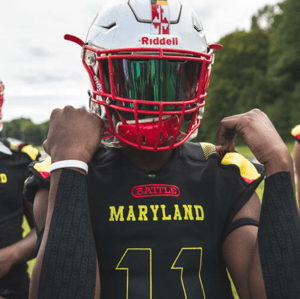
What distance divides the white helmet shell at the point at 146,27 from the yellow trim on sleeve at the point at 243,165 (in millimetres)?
541

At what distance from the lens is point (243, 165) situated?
1718 millimetres

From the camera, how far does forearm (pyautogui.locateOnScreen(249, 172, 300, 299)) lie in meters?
1.41

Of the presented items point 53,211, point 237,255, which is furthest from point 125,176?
point 237,255

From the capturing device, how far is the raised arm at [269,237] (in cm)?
142

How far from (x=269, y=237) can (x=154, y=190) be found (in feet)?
1.70

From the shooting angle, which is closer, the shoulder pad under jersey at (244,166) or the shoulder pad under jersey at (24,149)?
the shoulder pad under jersey at (244,166)

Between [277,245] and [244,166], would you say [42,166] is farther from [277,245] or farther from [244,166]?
[277,245]

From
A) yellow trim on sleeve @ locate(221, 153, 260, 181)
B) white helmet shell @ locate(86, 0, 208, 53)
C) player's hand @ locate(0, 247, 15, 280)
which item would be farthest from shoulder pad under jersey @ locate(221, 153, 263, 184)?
player's hand @ locate(0, 247, 15, 280)

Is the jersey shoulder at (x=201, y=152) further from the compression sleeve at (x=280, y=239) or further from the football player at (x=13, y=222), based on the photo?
the football player at (x=13, y=222)

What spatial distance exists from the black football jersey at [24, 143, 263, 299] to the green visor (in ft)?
0.99

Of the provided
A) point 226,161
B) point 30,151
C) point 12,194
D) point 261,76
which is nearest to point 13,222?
point 12,194

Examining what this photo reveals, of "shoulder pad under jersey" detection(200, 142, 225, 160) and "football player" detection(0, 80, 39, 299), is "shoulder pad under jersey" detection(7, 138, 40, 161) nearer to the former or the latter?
"football player" detection(0, 80, 39, 299)

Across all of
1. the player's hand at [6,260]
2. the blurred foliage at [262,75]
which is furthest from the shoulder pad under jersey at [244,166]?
the blurred foliage at [262,75]

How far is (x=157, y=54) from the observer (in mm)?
1575
